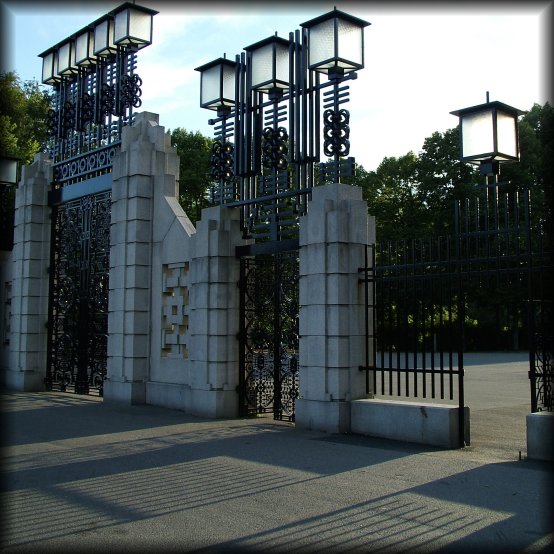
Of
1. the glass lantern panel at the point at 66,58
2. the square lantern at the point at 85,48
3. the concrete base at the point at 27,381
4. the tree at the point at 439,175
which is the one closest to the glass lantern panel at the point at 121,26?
the square lantern at the point at 85,48

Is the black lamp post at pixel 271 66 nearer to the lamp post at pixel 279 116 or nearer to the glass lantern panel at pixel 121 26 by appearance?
the lamp post at pixel 279 116

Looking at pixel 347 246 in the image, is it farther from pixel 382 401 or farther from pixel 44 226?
pixel 44 226

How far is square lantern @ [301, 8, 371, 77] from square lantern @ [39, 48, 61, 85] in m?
9.20

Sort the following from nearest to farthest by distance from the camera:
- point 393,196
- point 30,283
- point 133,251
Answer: point 133,251, point 30,283, point 393,196

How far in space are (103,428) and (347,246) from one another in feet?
15.5

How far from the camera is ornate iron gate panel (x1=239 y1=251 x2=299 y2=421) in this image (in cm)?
1205

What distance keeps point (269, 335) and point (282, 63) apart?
4696mm

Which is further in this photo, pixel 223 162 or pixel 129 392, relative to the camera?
pixel 129 392

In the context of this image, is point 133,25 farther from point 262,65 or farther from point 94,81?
point 262,65

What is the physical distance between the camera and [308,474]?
7.66m

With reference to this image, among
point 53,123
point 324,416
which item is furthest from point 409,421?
point 53,123

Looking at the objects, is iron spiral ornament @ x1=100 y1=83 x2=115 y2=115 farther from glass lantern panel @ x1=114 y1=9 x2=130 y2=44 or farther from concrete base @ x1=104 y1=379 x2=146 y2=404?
concrete base @ x1=104 y1=379 x2=146 y2=404

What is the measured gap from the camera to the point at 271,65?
40.5ft

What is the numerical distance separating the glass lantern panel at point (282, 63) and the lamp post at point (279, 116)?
0.05 ft
